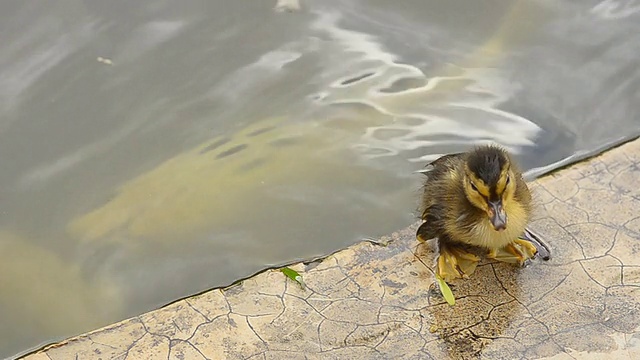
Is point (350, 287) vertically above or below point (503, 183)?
below

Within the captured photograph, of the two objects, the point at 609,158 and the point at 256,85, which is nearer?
the point at 609,158

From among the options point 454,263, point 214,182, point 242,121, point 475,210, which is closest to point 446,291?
point 454,263

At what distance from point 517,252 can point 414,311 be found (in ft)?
1.22

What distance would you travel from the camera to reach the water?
109 inches

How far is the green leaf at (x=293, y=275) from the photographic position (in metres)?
2.55

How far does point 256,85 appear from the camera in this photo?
11.1 ft

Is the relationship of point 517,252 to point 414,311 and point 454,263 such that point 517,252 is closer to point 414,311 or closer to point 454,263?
point 454,263

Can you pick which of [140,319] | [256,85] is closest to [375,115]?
[256,85]

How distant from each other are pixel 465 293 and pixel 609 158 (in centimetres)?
78

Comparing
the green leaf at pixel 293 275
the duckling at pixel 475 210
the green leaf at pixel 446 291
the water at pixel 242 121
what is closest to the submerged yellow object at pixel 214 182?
the water at pixel 242 121

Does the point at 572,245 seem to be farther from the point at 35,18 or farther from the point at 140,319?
the point at 35,18

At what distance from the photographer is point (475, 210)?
2.50 m

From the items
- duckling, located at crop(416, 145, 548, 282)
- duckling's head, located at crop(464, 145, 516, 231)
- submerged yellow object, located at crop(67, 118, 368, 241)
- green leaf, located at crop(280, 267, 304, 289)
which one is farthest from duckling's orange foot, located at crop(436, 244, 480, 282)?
submerged yellow object, located at crop(67, 118, 368, 241)

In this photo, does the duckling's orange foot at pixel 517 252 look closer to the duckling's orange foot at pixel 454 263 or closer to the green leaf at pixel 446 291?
the duckling's orange foot at pixel 454 263
